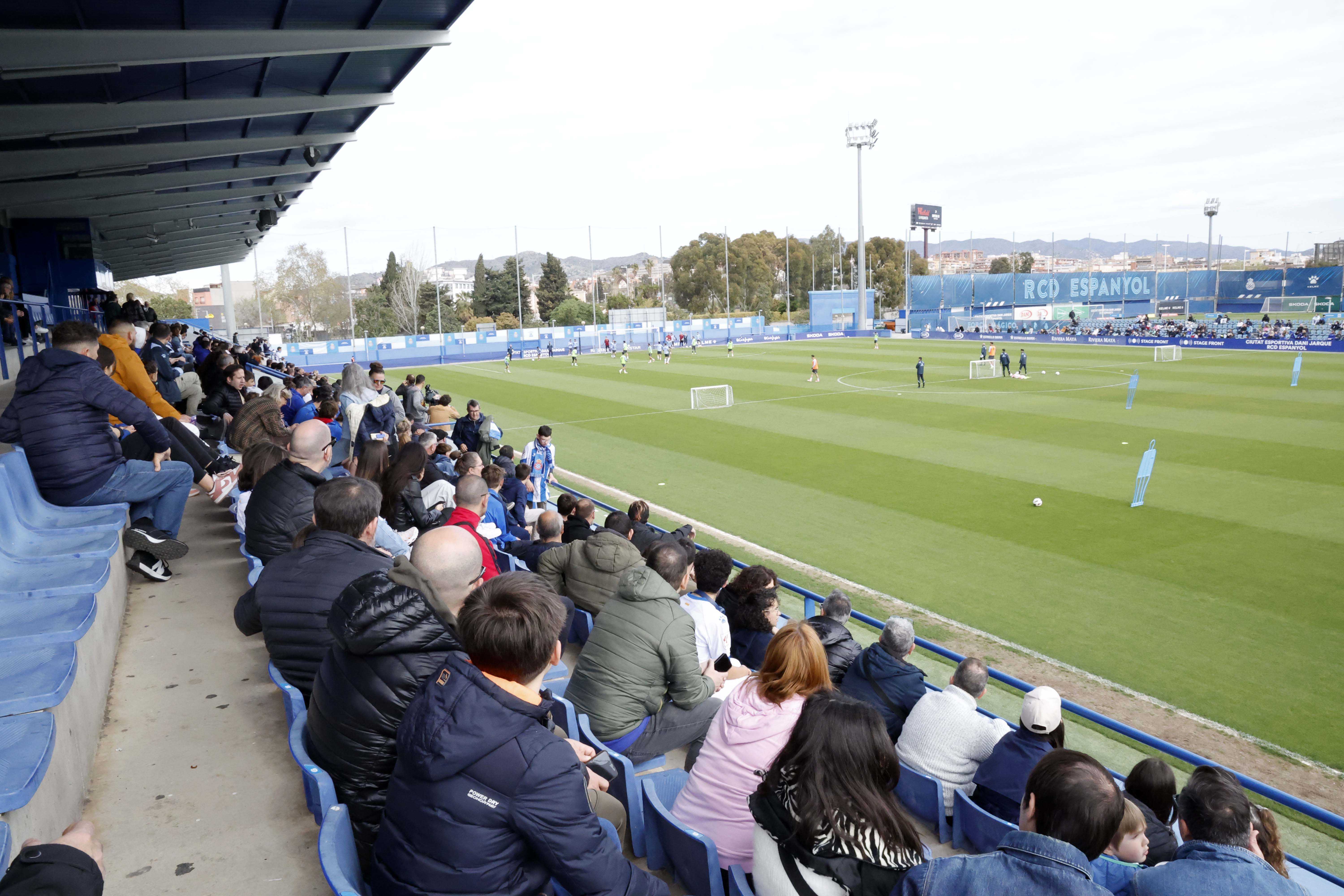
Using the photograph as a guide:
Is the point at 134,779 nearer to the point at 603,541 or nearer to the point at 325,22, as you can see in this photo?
the point at 603,541

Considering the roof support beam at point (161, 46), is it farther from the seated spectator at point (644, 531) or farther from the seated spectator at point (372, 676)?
the seated spectator at point (372, 676)

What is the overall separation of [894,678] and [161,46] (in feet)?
31.6

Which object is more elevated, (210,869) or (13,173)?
(13,173)

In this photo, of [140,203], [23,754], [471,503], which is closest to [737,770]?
[23,754]

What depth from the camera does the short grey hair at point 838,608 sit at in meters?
5.98

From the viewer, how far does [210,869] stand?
10.8ft

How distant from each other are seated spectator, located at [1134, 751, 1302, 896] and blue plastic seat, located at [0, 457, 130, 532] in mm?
5410

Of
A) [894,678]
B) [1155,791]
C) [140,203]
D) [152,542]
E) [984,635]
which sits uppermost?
[140,203]

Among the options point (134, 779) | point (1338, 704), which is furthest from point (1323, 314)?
point (134, 779)

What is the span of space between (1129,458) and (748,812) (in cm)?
1763

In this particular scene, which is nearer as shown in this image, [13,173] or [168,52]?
[168,52]

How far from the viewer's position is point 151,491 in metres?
5.98

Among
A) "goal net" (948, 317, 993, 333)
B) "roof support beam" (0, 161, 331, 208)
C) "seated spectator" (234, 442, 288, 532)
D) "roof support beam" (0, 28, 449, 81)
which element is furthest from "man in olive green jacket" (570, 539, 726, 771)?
"goal net" (948, 317, 993, 333)

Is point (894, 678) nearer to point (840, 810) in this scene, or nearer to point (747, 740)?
point (747, 740)
